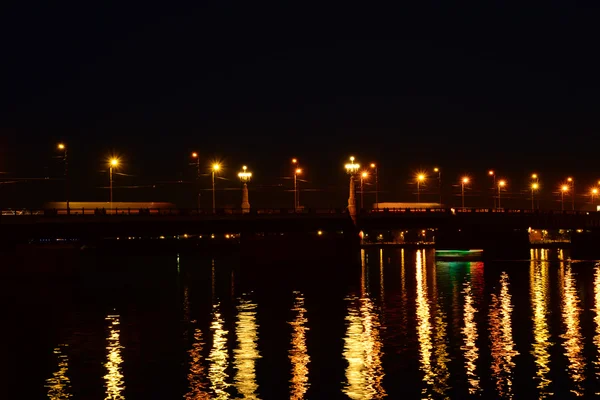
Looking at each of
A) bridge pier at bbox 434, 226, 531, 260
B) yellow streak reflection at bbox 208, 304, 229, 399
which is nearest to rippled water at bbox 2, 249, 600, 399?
yellow streak reflection at bbox 208, 304, 229, 399

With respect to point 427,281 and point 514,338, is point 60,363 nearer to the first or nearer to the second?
point 514,338

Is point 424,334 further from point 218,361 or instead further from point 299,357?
point 218,361

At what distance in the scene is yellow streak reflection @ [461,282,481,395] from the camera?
41.1m

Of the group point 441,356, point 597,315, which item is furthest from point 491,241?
point 441,356

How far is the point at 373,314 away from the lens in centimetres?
6838

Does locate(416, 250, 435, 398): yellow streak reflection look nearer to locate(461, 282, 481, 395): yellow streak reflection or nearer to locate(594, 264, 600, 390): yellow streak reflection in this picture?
locate(461, 282, 481, 395): yellow streak reflection

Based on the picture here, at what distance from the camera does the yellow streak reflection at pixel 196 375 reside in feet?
127

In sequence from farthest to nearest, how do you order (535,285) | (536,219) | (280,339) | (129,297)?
(536,219)
(535,285)
(129,297)
(280,339)

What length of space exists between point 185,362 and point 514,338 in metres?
19.4

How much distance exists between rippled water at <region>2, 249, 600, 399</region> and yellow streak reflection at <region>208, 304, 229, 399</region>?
2.6 inches

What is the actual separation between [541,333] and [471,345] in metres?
7.03

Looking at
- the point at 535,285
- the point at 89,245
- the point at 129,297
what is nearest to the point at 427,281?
the point at 535,285

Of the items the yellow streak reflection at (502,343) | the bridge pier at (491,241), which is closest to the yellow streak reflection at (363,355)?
the yellow streak reflection at (502,343)

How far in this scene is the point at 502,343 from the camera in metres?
52.2
